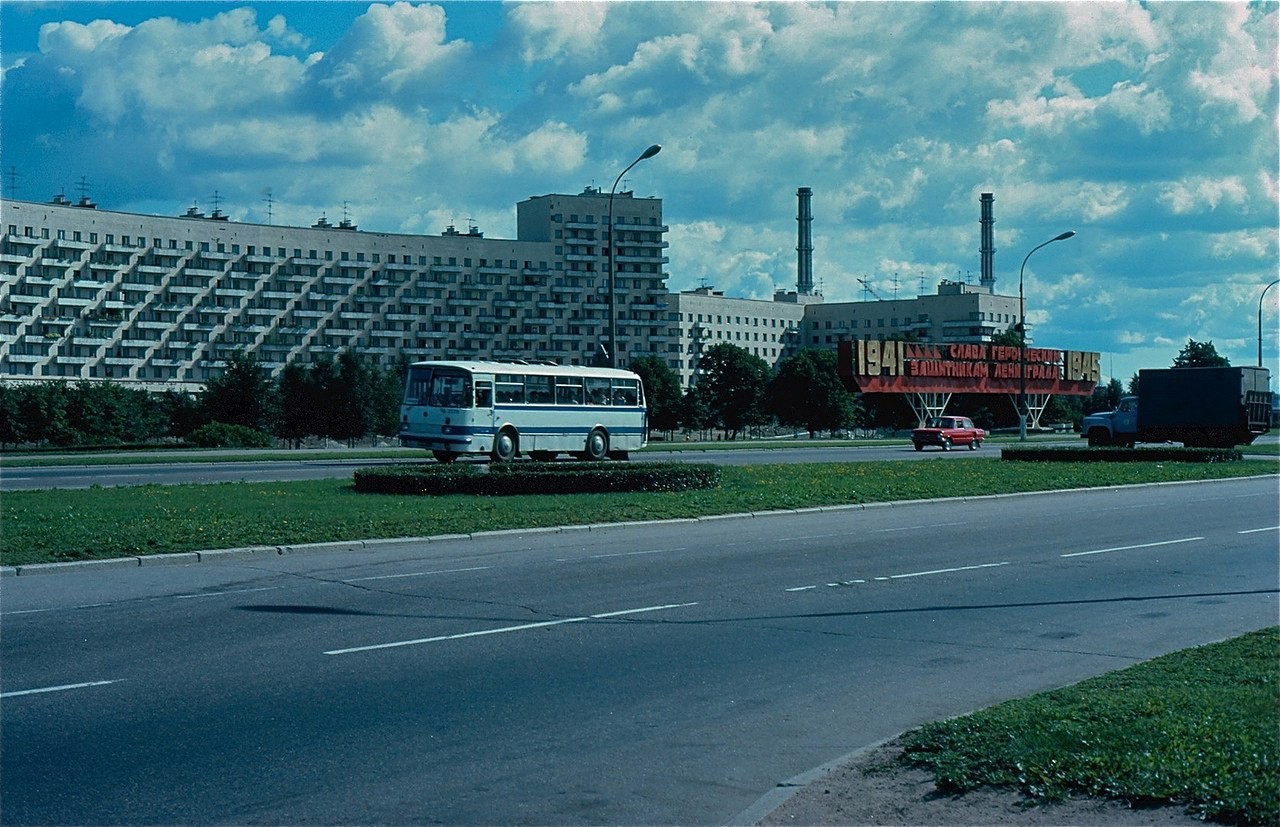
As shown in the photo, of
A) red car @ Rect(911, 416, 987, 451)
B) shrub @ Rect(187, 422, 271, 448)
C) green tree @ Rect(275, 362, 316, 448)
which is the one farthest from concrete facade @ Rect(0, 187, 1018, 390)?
red car @ Rect(911, 416, 987, 451)

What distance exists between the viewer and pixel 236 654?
32.9 ft

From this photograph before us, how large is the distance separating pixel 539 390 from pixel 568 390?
1456 mm

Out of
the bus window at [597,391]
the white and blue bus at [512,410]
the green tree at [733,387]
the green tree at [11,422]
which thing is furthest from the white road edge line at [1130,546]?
the green tree at [733,387]

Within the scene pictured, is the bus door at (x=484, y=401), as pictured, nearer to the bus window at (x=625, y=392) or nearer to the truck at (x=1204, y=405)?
the bus window at (x=625, y=392)

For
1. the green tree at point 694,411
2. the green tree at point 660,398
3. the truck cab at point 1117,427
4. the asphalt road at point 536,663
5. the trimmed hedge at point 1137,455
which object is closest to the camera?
the asphalt road at point 536,663

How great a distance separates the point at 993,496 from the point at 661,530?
10.3 metres

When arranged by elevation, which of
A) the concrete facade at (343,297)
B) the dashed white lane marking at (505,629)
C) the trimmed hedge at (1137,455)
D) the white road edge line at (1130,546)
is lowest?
the dashed white lane marking at (505,629)

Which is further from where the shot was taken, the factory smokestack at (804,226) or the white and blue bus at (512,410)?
the factory smokestack at (804,226)

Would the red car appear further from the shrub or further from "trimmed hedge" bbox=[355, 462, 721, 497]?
"trimmed hedge" bbox=[355, 462, 721, 497]

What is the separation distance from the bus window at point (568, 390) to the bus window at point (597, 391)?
48 cm

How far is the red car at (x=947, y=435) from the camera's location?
6331 centimetres

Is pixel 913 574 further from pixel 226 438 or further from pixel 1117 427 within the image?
pixel 226 438

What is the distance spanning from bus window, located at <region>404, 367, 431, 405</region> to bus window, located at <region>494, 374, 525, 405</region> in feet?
7.59

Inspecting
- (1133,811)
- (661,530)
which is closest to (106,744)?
(1133,811)
